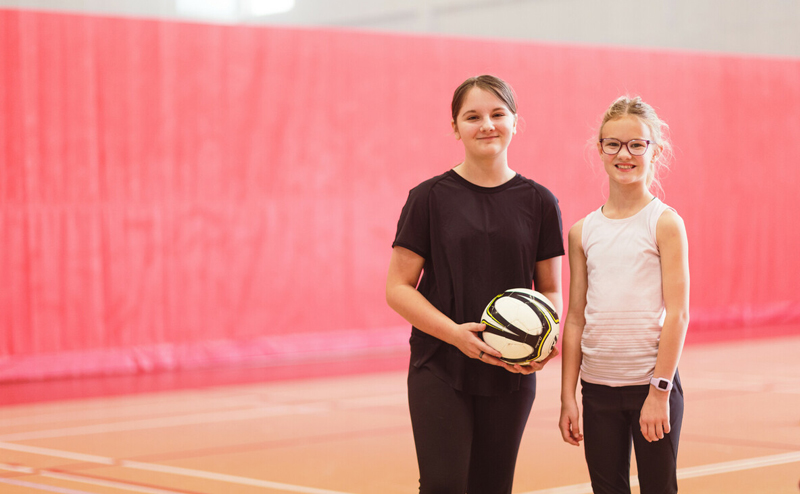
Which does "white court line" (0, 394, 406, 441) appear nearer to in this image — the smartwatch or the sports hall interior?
the sports hall interior

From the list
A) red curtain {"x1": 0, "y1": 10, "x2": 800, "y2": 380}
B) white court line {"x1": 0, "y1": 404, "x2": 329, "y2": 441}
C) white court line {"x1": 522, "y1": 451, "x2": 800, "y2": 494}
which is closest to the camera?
white court line {"x1": 522, "y1": 451, "x2": 800, "y2": 494}

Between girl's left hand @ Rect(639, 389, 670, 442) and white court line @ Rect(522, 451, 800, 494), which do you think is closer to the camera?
girl's left hand @ Rect(639, 389, 670, 442)

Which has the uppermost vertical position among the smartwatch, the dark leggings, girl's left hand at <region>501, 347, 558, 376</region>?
girl's left hand at <region>501, 347, 558, 376</region>

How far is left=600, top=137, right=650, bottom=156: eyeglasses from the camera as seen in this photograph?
2.30 m

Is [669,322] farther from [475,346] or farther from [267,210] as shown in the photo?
[267,210]

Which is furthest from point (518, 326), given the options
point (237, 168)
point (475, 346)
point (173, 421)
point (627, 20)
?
point (627, 20)

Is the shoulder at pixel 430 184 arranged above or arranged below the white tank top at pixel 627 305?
above

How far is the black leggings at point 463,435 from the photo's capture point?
2.25m

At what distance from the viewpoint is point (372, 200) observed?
8.39 meters

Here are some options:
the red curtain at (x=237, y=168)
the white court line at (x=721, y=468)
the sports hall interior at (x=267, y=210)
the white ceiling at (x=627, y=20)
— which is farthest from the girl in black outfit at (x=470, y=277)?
Answer: the white ceiling at (x=627, y=20)

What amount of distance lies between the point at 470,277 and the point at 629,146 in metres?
0.50

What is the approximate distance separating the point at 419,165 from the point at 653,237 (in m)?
6.42

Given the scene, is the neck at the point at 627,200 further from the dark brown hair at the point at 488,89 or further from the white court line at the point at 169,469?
the white court line at the point at 169,469

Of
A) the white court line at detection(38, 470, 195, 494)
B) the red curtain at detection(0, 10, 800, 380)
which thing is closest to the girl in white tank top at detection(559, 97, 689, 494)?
the white court line at detection(38, 470, 195, 494)
